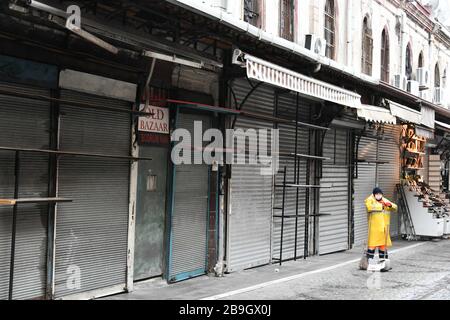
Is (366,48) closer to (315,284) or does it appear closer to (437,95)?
(437,95)

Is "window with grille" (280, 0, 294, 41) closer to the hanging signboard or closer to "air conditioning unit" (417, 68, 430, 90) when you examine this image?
the hanging signboard

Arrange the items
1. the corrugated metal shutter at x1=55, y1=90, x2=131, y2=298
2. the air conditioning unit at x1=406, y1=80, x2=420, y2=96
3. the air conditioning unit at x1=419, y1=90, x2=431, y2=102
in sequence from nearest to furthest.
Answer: the corrugated metal shutter at x1=55, y1=90, x2=131, y2=298
the air conditioning unit at x1=406, y1=80, x2=420, y2=96
the air conditioning unit at x1=419, y1=90, x2=431, y2=102

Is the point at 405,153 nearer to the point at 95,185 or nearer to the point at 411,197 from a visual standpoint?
the point at 411,197

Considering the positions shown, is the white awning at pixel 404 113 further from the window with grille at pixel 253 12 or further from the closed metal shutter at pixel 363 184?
the window with grille at pixel 253 12

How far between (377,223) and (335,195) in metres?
3.11

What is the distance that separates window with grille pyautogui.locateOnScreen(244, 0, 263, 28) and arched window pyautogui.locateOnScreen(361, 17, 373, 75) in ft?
20.2

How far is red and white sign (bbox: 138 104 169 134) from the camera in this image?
7992 mm

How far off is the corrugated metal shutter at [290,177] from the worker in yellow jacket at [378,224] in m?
1.85

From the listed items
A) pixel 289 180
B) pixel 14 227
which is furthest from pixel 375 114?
pixel 14 227

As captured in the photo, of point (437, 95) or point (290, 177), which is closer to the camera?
point (290, 177)

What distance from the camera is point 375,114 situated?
11.9 meters

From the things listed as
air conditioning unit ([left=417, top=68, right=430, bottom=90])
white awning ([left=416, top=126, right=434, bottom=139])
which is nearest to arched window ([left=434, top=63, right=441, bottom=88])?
air conditioning unit ([left=417, top=68, right=430, bottom=90])

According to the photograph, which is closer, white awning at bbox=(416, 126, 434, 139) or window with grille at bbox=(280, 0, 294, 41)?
window with grille at bbox=(280, 0, 294, 41)

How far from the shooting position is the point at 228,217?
31.1 feet
